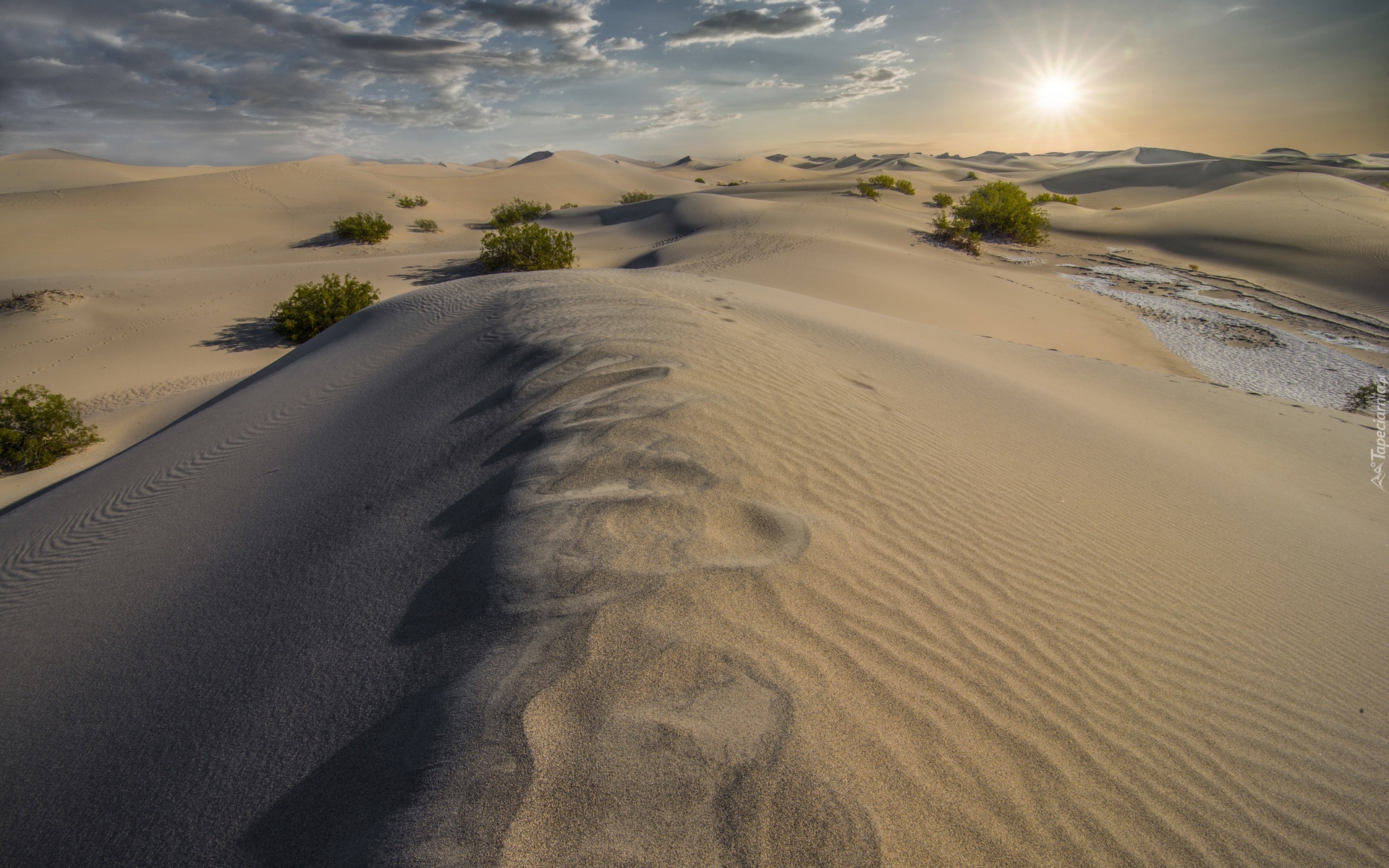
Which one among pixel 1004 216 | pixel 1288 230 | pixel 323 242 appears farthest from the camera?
pixel 323 242

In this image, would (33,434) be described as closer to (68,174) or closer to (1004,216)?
(1004,216)

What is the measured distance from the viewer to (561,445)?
9.06 ft

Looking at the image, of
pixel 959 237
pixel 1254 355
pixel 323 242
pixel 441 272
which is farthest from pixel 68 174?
pixel 1254 355

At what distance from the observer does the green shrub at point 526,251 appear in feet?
39.1

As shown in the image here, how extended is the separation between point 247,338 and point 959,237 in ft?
52.7

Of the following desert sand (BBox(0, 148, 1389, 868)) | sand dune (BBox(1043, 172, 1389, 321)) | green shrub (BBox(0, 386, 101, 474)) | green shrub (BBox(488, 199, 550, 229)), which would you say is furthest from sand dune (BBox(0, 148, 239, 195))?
sand dune (BBox(1043, 172, 1389, 321))

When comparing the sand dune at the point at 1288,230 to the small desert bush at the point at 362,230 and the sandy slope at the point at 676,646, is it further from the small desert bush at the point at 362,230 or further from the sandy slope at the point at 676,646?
the small desert bush at the point at 362,230

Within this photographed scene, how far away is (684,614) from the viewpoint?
1881 millimetres

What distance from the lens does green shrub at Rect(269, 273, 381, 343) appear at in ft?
29.7

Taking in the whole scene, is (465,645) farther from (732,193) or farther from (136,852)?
(732,193)

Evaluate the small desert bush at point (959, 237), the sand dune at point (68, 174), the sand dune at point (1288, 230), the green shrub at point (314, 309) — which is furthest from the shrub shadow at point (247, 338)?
the sand dune at point (68, 174)

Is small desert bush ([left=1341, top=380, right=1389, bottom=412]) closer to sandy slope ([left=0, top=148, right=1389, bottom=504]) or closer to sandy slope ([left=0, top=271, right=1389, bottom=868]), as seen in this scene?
sandy slope ([left=0, top=148, right=1389, bottom=504])

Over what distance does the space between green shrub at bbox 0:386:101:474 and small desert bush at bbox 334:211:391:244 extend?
40.2 feet

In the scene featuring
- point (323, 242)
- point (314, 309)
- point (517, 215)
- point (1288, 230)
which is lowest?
point (314, 309)
